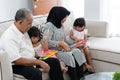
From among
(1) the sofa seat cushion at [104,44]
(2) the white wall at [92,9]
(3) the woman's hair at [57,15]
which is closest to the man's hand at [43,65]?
(3) the woman's hair at [57,15]

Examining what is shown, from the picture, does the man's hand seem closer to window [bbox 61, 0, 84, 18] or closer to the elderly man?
the elderly man

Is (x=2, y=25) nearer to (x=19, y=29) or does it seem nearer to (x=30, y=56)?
(x=19, y=29)

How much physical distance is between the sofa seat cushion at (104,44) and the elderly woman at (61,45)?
304 millimetres

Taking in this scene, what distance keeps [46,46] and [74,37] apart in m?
0.55

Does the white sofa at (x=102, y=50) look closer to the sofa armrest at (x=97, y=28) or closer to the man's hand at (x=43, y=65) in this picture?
the sofa armrest at (x=97, y=28)

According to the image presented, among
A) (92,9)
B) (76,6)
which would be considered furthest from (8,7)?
(92,9)

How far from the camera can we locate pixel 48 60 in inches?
91.7

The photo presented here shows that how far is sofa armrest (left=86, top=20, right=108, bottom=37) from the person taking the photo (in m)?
3.31

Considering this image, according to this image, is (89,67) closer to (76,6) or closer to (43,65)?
(43,65)

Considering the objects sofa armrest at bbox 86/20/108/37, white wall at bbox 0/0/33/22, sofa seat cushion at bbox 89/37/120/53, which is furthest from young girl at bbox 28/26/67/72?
white wall at bbox 0/0/33/22

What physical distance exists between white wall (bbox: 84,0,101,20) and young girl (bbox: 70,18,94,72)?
4.16 ft

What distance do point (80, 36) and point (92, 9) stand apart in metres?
1.38

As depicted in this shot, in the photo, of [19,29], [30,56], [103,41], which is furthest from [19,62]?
[103,41]

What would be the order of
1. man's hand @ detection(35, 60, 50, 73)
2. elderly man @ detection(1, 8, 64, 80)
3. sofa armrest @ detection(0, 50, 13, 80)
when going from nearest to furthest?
sofa armrest @ detection(0, 50, 13, 80) < elderly man @ detection(1, 8, 64, 80) < man's hand @ detection(35, 60, 50, 73)
